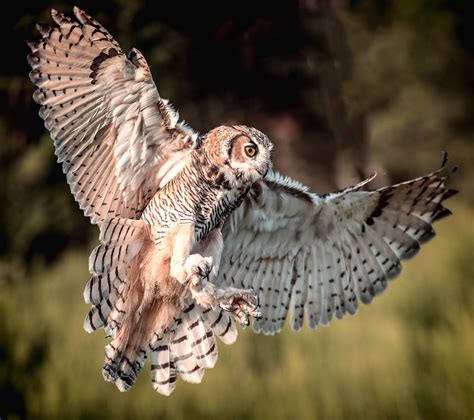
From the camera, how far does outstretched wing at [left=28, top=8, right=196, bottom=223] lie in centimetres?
345

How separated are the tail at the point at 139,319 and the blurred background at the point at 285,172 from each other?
1606 millimetres

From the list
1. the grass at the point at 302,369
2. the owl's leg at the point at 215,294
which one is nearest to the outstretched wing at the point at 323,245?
the owl's leg at the point at 215,294

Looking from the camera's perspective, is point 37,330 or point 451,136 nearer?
point 37,330

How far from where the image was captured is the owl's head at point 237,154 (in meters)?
3.41

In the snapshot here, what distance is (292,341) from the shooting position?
20.7 ft

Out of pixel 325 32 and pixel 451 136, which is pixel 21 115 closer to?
pixel 325 32

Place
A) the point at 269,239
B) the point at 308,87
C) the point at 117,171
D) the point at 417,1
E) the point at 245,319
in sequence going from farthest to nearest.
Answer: the point at 417,1
the point at 308,87
the point at 269,239
the point at 117,171
the point at 245,319

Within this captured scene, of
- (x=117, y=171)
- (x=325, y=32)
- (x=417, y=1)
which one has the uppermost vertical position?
(x=417, y=1)

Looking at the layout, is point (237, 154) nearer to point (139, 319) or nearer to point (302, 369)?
point (139, 319)

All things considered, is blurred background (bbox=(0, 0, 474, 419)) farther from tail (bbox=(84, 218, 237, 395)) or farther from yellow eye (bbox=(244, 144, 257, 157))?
yellow eye (bbox=(244, 144, 257, 157))

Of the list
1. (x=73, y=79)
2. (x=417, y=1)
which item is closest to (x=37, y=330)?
(x=73, y=79)

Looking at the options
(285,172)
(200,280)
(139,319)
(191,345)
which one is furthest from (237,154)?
(285,172)

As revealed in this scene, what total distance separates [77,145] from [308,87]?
14.3 ft

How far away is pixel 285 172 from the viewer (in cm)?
778
